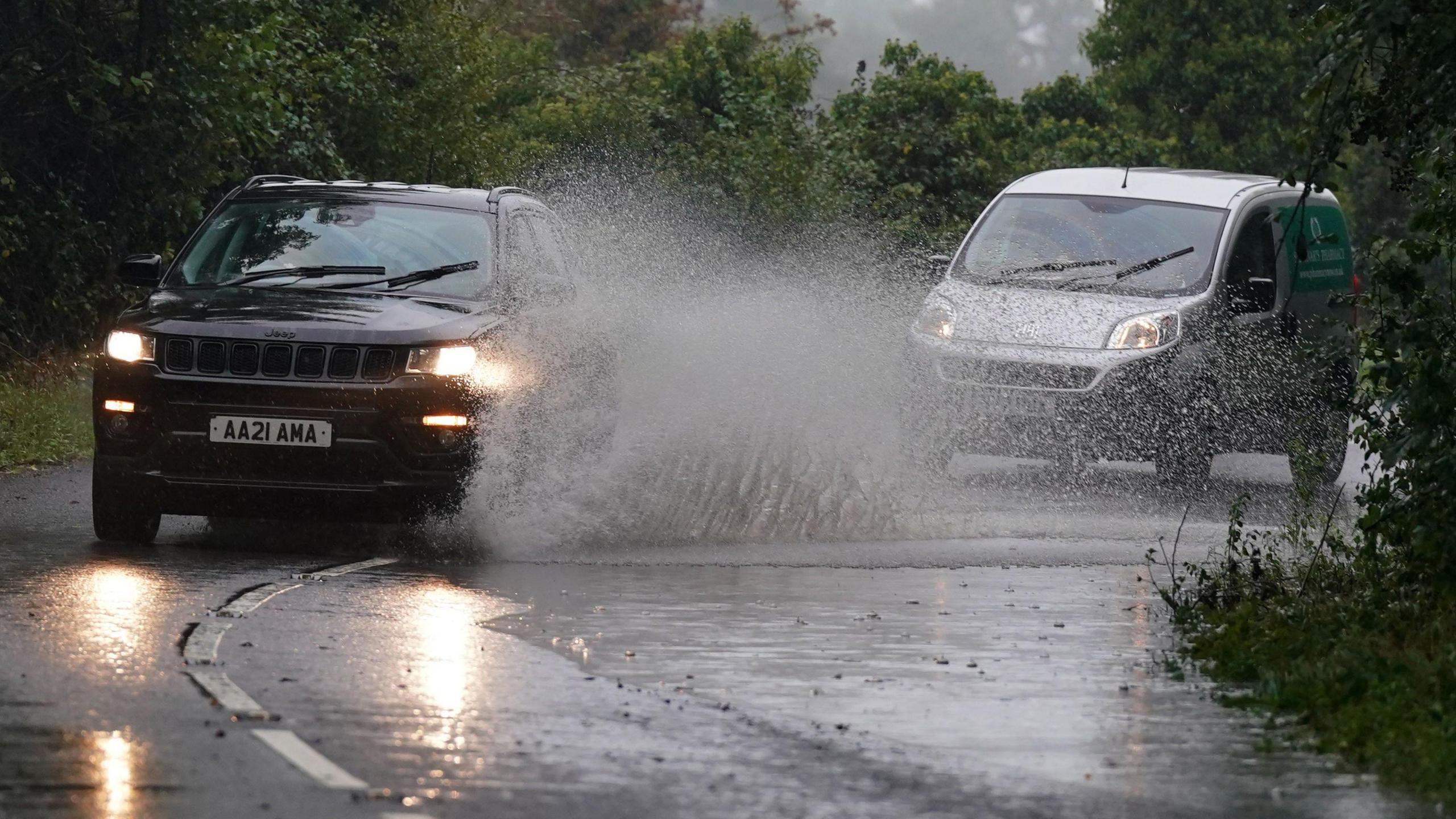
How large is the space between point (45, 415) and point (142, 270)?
19.9 ft

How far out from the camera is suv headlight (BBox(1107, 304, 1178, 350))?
15.0m

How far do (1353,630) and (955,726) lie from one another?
201 cm

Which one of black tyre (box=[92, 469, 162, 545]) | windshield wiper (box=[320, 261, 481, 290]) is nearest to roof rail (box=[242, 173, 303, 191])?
windshield wiper (box=[320, 261, 481, 290])

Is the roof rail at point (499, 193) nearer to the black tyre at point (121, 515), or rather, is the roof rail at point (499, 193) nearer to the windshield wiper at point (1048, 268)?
the black tyre at point (121, 515)

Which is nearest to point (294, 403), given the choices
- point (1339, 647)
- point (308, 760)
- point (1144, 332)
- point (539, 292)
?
point (539, 292)

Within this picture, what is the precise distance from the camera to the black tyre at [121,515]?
37.7ft

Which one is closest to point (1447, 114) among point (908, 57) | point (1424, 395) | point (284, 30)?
point (1424, 395)

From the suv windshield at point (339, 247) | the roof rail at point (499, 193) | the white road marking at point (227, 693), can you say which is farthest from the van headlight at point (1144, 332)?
A: the white road marking at point (227, 693)

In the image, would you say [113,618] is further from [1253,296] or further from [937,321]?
[1253,296]

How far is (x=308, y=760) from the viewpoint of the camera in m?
6.56

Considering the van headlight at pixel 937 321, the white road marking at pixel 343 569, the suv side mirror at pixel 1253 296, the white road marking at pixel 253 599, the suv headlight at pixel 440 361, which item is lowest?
the white road marking at pixel 343 569

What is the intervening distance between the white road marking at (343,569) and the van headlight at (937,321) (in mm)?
5094

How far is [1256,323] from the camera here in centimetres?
1579

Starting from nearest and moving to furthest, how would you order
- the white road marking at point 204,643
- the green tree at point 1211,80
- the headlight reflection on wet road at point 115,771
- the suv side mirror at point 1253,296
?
1. the headlight reflection on wet road at point 115,771
2. the white road marking at point 204,643
3. the suv side mirror at point 1253,296
4. the green tree at point 1211,80
